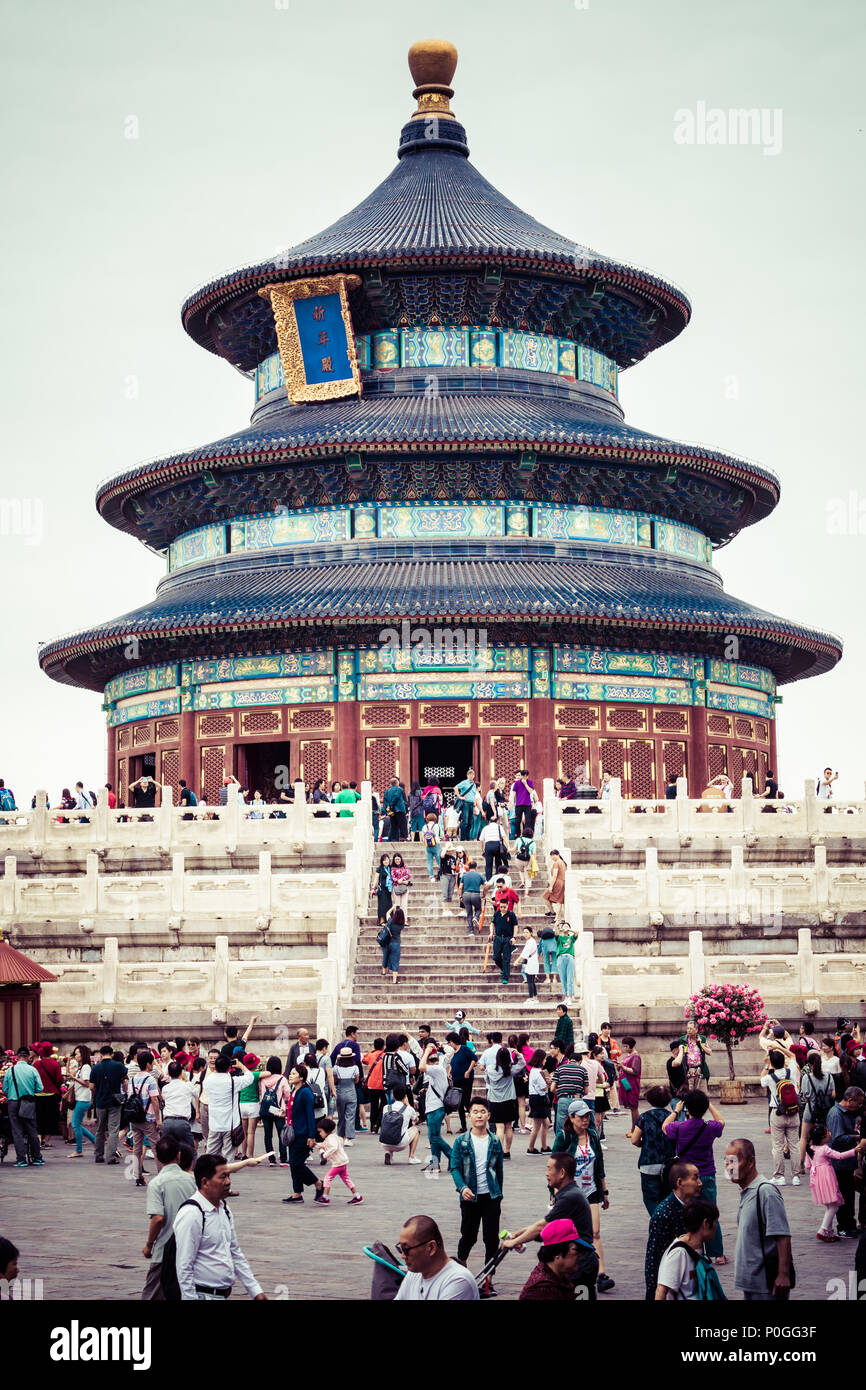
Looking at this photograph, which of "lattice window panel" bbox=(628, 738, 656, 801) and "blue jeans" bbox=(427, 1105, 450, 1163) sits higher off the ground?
"lattice window panel" bbox=(628, 738, 656, 801)

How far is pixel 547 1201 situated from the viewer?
18.4 metres

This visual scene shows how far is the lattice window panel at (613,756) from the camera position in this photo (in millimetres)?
46000

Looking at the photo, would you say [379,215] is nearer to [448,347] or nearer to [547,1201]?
[448,347]

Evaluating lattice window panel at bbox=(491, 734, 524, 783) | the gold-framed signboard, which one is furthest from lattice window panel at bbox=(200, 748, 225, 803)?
the gold-framed signboard

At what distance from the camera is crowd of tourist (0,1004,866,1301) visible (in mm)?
10883

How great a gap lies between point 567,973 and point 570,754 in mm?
18266

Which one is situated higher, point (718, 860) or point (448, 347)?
point (448, 347)

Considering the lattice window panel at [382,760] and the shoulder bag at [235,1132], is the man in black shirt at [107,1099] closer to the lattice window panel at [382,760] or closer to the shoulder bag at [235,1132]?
the shoulder bag at [235,1132]

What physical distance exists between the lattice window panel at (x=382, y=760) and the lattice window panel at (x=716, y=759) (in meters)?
7.93

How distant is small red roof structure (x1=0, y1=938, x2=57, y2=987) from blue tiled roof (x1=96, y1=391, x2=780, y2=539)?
23.4 metres

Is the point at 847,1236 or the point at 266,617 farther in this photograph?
the point at 266,617

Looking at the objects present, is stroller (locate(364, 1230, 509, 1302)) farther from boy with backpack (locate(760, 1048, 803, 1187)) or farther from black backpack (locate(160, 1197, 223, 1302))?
boy with backpack (locate(760, 1048, 803, 1187))
